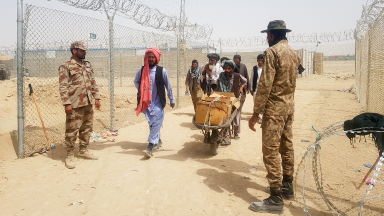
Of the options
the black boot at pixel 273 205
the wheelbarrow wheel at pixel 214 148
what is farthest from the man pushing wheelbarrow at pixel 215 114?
the black boot at pixel 273 205

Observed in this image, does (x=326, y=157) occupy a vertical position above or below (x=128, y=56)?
below

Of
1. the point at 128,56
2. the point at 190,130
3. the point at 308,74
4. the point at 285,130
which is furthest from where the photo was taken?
the point at 308,74

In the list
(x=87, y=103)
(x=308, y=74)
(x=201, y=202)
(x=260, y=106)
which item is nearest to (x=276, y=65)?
(x=260, y=106)

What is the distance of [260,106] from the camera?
295 cm

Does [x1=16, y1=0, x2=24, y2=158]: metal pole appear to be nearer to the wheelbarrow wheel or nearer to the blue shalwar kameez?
the blue shalwar kameez

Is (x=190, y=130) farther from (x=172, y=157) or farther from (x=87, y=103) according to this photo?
(x=87, y=103)

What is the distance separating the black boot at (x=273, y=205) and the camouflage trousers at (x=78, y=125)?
3094 millimetres

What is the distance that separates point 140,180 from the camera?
388 centimetres

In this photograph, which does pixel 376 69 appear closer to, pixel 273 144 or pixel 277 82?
pixel 277 82

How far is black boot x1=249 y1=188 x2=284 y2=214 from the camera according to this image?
116 inches

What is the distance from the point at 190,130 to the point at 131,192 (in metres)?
3.44

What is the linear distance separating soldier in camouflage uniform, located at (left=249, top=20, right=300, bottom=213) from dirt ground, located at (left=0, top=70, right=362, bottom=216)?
0.93 feet

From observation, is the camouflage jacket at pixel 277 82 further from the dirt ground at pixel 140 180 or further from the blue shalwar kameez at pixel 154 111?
the blue shalwar kameez at pixel 154 111

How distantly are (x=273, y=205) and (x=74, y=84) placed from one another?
349cm
